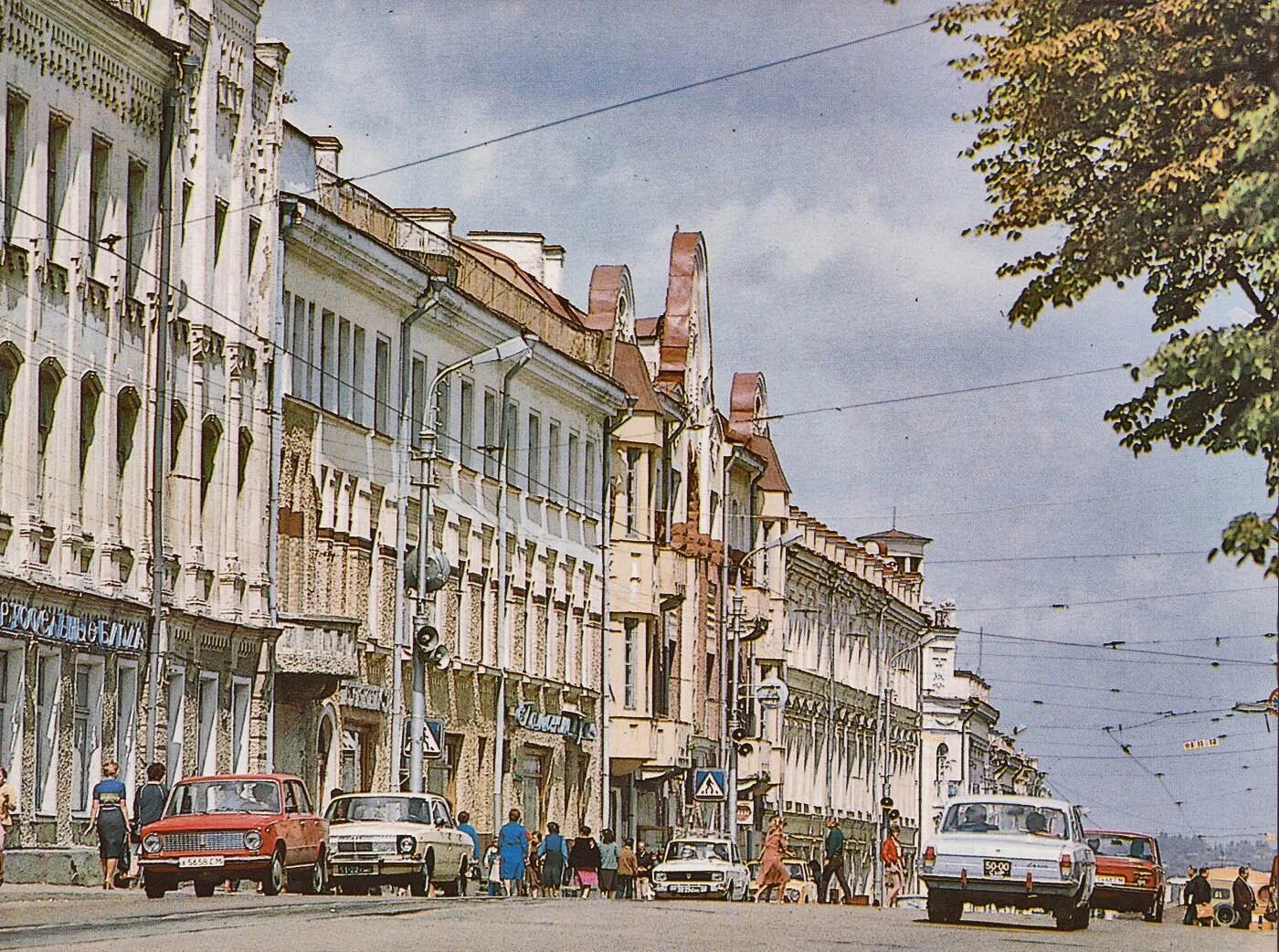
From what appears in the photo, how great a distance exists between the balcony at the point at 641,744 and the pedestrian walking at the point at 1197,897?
13376 millimetres

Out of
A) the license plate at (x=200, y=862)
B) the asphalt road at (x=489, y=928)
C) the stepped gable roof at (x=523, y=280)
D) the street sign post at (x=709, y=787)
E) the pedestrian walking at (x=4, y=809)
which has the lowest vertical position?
the asphalt road at (x=489, y=928)

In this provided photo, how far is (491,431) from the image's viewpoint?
209ft

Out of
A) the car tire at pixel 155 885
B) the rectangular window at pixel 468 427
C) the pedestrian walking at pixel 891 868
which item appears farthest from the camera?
the pedestrian walking at pixel 891 868

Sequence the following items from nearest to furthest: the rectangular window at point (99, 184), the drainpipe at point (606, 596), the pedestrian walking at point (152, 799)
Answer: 1. the pedestrian walking at point (152, 799)
2. the rectangular window at point (99, 184)
3. the drainpipe at point (606, 596)

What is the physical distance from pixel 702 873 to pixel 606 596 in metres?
17.1

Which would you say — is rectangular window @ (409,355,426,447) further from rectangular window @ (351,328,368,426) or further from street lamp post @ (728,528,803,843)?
street lamp post @ (728,528,803,843)

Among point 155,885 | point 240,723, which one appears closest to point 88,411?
point 240,723

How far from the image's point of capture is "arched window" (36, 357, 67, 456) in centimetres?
4156

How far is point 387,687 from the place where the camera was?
55.8 meters

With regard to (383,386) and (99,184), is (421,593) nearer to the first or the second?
(383,386)

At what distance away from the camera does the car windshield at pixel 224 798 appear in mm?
37562

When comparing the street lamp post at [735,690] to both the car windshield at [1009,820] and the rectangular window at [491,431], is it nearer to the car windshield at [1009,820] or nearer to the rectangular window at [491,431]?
the rectangular window at [491,431]

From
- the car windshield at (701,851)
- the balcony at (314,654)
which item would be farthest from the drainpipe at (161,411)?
the car windshield at (701,851)

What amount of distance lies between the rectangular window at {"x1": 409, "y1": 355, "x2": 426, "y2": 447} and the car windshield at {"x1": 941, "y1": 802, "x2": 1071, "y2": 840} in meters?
21.1
